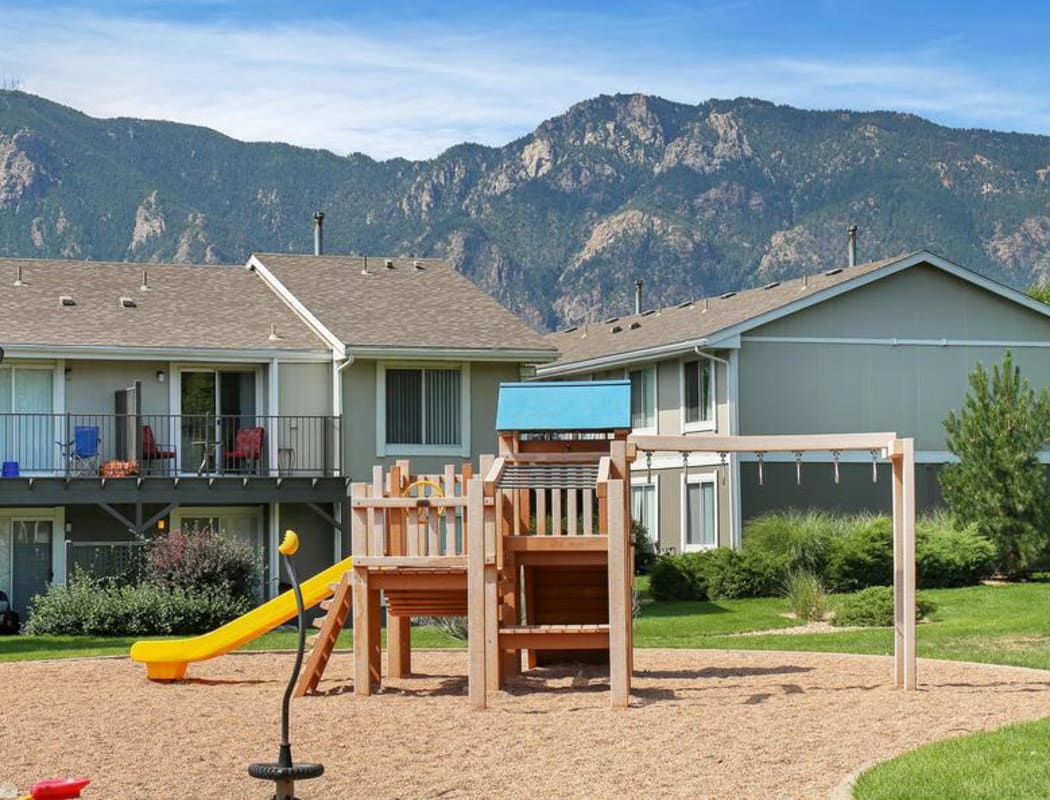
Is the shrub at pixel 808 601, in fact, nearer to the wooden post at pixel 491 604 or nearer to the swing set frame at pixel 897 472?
the swing set frame at pixel 897 472

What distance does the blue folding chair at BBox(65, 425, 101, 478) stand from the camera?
98.0ft

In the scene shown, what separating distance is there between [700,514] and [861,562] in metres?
7.99

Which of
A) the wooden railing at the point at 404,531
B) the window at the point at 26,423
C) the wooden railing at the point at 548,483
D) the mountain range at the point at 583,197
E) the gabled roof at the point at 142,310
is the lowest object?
the wooden railing at the point at 404,531

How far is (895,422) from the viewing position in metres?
37.4

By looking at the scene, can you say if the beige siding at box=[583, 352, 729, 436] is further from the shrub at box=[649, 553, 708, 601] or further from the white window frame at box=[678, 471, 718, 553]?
the shrub at box=[649, 553, 708, 601]

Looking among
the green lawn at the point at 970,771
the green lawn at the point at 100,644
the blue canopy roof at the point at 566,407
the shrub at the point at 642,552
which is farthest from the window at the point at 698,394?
the green lawn at the point at 970,771

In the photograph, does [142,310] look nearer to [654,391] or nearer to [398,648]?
[654,391]

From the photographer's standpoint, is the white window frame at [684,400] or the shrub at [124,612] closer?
the shrub at [124,612]

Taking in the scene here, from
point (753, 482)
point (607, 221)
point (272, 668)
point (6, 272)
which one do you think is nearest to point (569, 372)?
point (753, 482)

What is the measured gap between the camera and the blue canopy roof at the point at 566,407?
55.3 ft

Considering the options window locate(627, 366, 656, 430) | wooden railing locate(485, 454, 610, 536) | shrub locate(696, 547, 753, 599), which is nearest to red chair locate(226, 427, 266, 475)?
shrub locate(696, 547, 753, 599)

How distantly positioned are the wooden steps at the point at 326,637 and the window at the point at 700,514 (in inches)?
812

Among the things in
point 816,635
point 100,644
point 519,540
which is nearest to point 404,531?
point 519,540

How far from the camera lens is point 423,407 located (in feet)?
105
